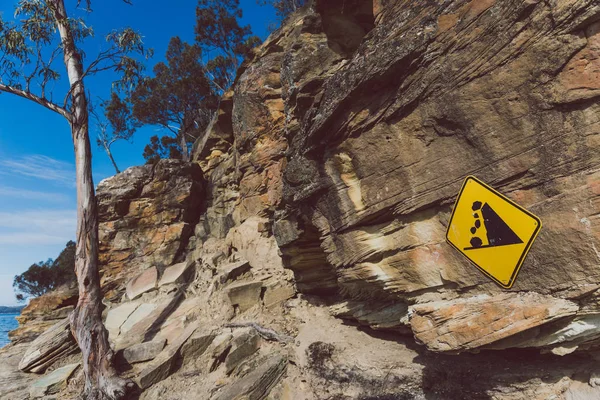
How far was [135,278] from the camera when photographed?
44.8 ft

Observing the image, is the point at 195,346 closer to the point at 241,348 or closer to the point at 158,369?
the point at 158,369

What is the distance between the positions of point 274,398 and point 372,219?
A: 4061mm

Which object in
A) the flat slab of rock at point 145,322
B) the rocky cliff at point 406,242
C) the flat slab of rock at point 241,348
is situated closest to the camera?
the rocky cliff at point 406,242

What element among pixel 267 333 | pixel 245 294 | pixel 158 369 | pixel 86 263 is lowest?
pixel 267 333

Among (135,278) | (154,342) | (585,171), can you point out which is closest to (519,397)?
(585,171)

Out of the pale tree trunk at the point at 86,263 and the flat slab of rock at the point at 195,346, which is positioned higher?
the pale tree trunk at the point at 86,263

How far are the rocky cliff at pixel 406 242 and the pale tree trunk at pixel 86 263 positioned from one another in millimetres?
614

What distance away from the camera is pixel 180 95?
92.8ft

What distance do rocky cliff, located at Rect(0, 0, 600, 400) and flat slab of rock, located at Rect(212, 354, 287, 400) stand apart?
4cm

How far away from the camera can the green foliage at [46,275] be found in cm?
3698

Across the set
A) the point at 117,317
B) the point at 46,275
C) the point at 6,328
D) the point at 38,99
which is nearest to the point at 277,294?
the point at 117,317

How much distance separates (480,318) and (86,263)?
10.0 m

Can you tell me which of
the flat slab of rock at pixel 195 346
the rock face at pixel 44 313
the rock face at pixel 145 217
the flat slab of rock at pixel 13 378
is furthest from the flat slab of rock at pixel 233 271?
the rock face at pixel 44 313

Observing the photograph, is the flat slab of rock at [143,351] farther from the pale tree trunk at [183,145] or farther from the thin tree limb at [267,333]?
the pale tree trunk at [183,145]
